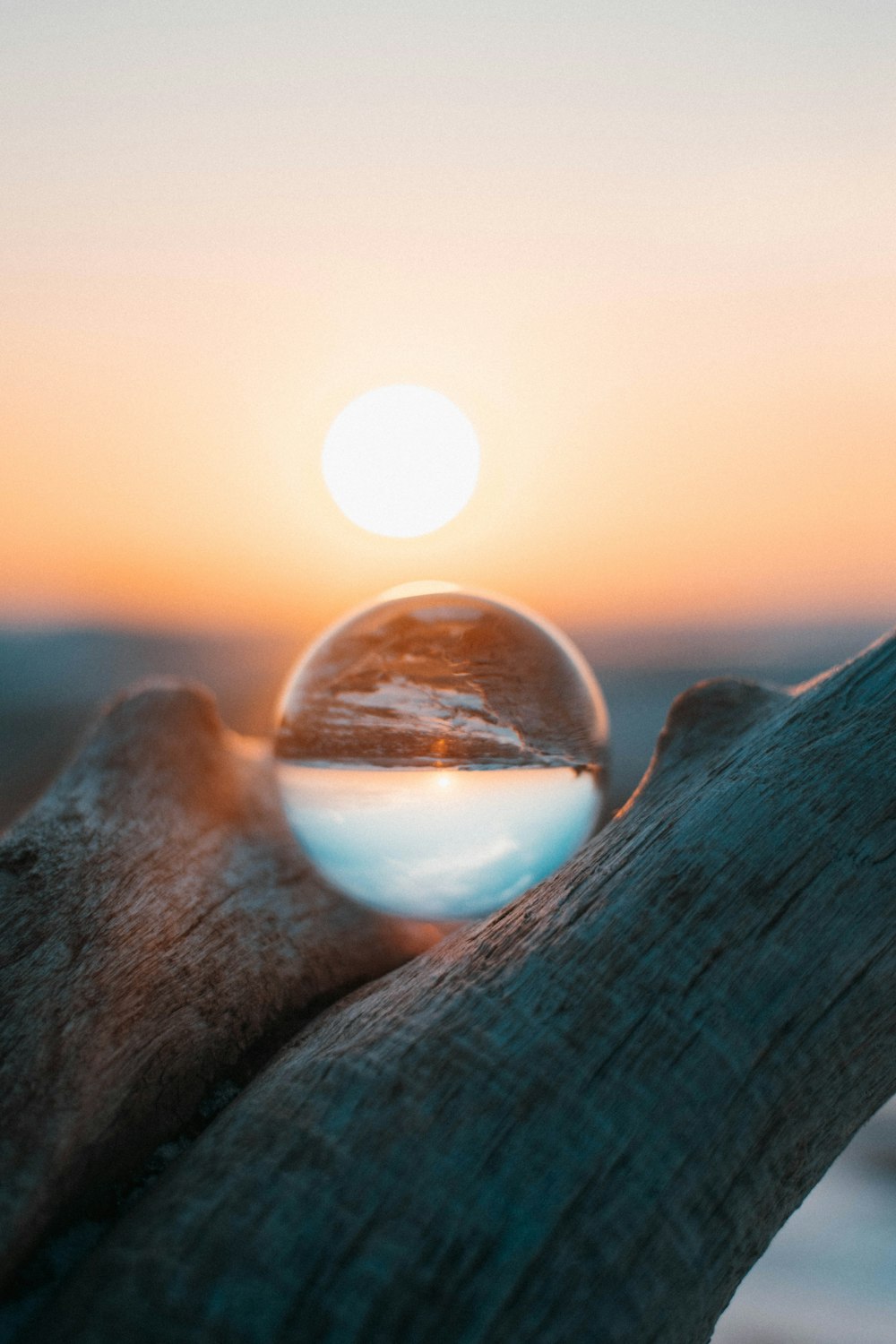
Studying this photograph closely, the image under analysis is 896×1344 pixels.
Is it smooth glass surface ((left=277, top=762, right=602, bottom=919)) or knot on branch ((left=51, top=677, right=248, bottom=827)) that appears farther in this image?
knot on branch ((left=51, top=677, right=248, bottom=827))

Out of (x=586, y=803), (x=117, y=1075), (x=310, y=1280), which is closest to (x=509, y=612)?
(x=586, y=803)

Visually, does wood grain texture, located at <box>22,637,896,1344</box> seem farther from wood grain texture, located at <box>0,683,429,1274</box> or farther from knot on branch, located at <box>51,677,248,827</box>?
knot on branch, located at <box>51,677,248,827</box>

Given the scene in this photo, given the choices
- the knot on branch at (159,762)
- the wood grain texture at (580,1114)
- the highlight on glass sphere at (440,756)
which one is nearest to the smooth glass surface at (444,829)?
the highlight on glass sphere at (440,756)

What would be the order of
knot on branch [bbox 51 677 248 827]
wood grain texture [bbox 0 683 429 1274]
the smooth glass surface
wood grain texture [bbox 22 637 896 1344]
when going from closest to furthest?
1. wood grain texture [bbox 22 637 896 1344]
2. wood grain texture [bbox 0 683 429 1274]
3. the smooth glass surface
4. knot on branch [bbox 51 677 248 827]

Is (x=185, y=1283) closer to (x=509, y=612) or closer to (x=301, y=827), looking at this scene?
(x=301, y=827)

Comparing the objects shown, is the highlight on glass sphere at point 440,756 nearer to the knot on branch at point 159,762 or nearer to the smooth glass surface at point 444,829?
the smooth glass surface at point 444,829

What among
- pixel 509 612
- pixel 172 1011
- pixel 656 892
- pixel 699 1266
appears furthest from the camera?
pixel 509 612

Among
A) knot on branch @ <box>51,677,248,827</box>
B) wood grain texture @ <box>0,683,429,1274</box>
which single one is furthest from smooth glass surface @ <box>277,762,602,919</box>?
knot on branch @ <box>51,677,248,827</box>

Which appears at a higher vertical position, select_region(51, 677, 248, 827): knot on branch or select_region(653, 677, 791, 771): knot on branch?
select_region(653, 677, 791, 771): knot on branch
